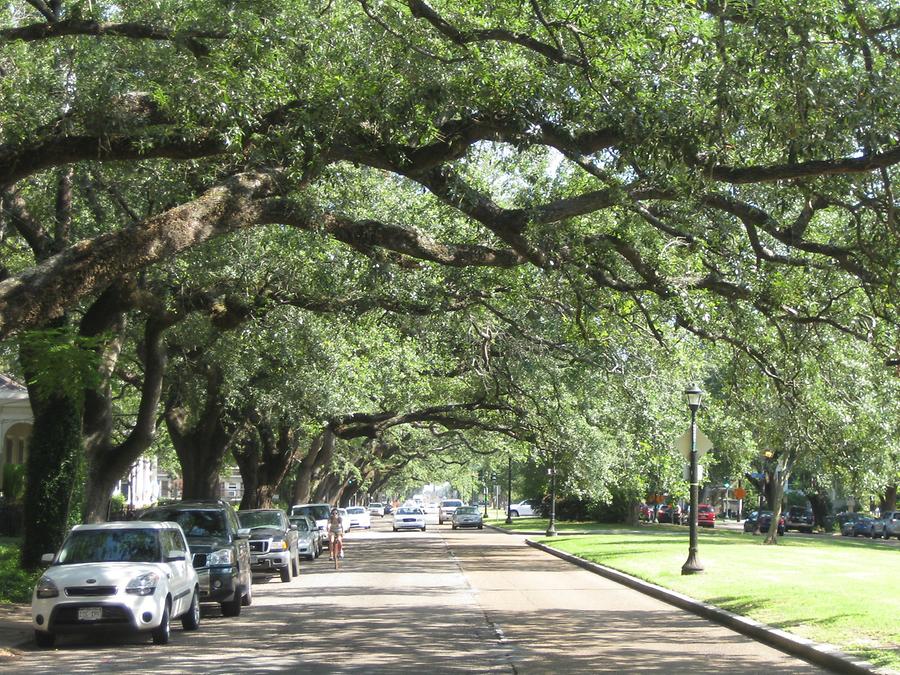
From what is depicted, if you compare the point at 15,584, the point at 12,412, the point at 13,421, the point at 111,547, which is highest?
the point at 12,412

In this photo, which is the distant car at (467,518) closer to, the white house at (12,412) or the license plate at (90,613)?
the white house at (12,412)

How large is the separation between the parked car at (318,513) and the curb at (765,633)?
59.5 feet

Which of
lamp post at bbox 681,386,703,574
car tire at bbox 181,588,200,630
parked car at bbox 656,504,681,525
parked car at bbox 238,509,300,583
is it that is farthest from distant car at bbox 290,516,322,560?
parked car at bbox 656,504,681,525

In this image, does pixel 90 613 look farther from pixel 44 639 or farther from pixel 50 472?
pixel 50 472

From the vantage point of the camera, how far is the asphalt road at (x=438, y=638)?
12.1 m

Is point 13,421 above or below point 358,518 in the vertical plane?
above

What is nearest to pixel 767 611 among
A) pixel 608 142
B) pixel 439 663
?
pixel 439 663

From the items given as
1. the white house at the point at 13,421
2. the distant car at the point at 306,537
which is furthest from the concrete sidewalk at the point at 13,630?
the white house at the point at 13,421

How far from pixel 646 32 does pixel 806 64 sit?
2192 mm

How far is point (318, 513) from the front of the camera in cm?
4331

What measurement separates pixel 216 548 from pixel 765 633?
28.4 ft

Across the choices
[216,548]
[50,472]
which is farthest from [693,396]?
[50,472]

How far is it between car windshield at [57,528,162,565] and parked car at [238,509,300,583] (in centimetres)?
1061

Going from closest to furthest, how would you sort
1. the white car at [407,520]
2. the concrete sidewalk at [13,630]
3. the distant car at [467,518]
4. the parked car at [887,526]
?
1. the concrete sidewalk at [13,630]
2. the parked car at [887,526]
3. the white car at [407,520]
4. the distant car at [467,518]
